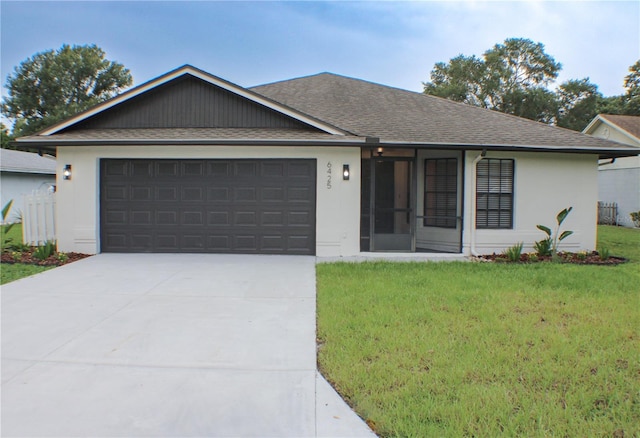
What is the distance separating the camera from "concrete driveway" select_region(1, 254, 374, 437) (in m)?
3.07

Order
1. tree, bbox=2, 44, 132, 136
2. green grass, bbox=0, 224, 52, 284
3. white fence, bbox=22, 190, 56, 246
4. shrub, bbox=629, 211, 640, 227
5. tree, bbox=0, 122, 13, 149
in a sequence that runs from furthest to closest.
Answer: tree, bbox=2, 44, 132, 136
tree, bbox=0, 122, 13, 149
shrub, bbox=629, 211, 640, 227
white fence, bbox=22, 190, 56, 246
green grass, bbox=0, 224, 52, 284

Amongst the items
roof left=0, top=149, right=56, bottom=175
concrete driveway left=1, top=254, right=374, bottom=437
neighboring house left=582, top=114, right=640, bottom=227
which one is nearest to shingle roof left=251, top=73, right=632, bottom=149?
concrete driveway left=1, top=254, right=374, bottom=437

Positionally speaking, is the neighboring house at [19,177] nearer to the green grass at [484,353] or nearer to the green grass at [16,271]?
the green grass at [16,271]

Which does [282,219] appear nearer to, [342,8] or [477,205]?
[477,205]

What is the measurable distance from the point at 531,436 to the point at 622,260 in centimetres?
889

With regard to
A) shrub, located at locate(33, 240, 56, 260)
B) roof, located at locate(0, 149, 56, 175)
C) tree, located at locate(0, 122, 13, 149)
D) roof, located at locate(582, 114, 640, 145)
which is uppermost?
tree, located at locate(0, 122, 13, 149)

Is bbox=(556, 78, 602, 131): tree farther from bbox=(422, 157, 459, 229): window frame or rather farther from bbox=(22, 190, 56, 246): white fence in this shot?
bbox=(22, 190, 56, 246): white fence

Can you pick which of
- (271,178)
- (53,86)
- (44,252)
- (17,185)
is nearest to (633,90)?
(271,178)

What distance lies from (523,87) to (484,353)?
3896 cm

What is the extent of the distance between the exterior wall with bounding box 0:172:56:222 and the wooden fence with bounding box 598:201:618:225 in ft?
84.0

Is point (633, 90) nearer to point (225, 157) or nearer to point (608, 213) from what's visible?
point (608, 213)

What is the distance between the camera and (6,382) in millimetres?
3639

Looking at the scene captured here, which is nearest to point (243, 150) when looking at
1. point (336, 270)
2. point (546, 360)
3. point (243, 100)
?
point (243, 100)

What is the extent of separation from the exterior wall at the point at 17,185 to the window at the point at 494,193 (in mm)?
17374
